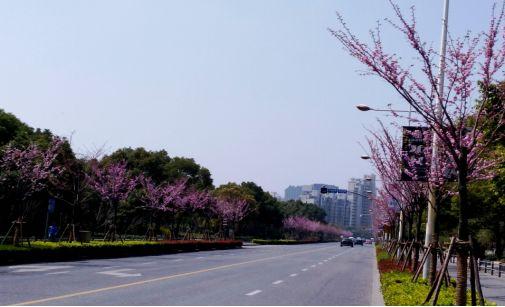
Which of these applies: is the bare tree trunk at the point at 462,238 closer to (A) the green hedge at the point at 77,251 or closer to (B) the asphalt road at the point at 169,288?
(B) the asphalt road at the point at 169,288

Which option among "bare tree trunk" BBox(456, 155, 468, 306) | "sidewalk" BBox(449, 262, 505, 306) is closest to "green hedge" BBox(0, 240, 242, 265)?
"sidewalk" BBox(449, 262, 505, 306)

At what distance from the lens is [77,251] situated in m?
27.7

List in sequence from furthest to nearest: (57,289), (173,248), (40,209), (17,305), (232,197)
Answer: (232,197) → (40,209) → (173,248) → (57,289) → (17,305)

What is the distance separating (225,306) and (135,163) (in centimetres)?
6267

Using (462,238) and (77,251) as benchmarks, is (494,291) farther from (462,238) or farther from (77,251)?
(77,251)

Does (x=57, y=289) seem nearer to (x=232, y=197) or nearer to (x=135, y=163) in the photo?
(x=135, y=163)

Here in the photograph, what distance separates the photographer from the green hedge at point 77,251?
896 inches

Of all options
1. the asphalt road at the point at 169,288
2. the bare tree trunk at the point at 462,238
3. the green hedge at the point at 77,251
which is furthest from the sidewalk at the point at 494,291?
the green hedge at the point at 77,251

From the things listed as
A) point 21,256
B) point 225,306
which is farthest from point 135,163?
point 225,306

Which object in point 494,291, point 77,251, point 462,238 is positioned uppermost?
point 462,238

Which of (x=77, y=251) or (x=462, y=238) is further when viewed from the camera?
(x=77, y=251)

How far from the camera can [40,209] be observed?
Result: 5069 centimetres

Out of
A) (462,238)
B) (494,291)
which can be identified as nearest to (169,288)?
(462,238)

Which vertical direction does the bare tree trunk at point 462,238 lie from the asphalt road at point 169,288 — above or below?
above
